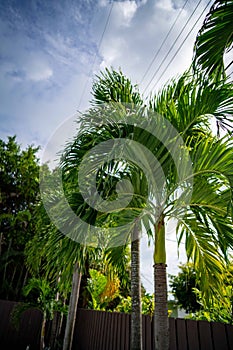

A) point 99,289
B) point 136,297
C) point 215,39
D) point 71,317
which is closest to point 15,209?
point 99,289

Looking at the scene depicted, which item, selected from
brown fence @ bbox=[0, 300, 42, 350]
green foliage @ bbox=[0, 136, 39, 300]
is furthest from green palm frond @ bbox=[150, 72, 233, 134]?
brown fence @ bbox=[0, 300, 42, 350]

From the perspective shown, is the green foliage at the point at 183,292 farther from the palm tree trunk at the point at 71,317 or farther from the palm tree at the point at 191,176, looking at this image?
the palm tree at the point at 191,176

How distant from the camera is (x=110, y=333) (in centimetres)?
507

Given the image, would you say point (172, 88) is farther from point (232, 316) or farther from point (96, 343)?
point (96, 343)

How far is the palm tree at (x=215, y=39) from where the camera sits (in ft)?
5.25

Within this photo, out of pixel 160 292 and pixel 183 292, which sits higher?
pixel 183 292

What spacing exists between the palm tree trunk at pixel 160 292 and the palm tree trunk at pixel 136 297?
82 centimetres

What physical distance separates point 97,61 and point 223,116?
2.07 meters

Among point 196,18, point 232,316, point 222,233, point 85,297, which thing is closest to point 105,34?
point 196,18

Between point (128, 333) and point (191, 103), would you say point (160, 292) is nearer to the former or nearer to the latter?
point (191, 103)

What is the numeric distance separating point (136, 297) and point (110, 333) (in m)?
2.38

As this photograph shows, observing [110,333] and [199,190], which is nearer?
[199,190]

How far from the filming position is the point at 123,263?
161 inches

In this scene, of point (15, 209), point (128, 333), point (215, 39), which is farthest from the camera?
point (15, 209)
